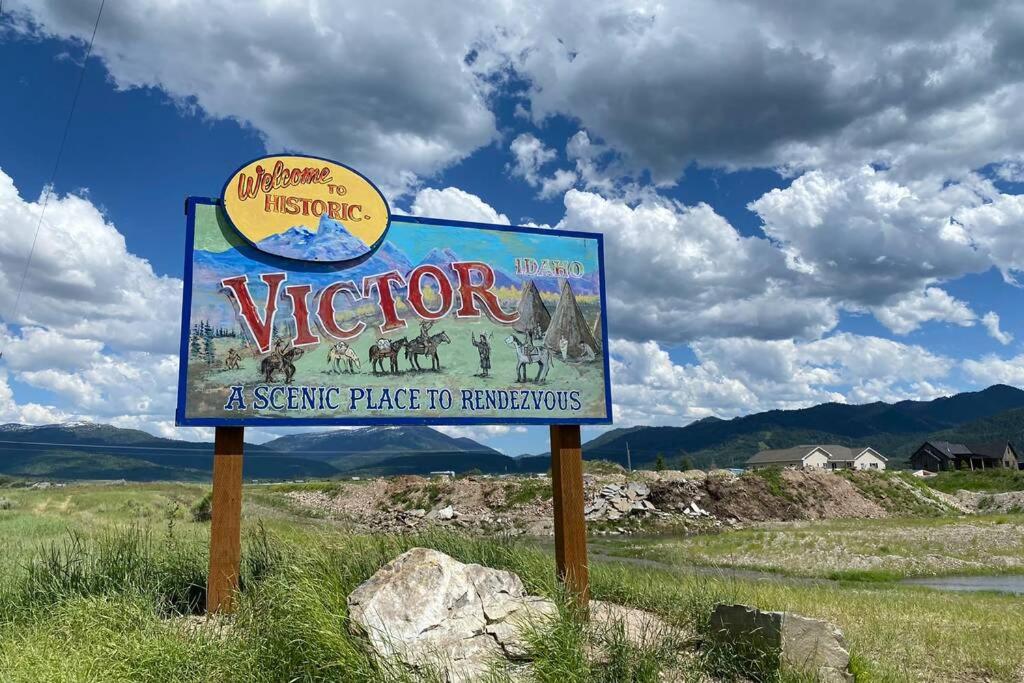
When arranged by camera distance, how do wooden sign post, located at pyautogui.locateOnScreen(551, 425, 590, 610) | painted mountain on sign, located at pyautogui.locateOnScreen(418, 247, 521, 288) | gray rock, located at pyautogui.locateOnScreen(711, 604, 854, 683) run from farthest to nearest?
painted mountain on sign, located at pyautogui.locateOnScreen(418, 247, 521, 288) < wooden sign post, located at pyautogui.locateOnScreen(551, 425, 590, 610) < gray rock, located at pyautogui.locateOnScreen(711, 604, 854, 683)

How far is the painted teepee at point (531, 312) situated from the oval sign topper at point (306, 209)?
237 centimetres

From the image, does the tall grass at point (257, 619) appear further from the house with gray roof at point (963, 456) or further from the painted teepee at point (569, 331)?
the house with gray roof at point (963, 456)

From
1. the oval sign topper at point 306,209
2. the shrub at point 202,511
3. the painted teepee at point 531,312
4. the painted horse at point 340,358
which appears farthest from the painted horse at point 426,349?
the shrub at point 202,511

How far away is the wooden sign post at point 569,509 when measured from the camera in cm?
933

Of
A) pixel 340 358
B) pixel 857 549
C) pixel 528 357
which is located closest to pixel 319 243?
pixel 340 358

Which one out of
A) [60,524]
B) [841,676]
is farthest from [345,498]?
[841,676]

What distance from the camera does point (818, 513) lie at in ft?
160

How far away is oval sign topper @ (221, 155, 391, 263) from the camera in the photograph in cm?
908

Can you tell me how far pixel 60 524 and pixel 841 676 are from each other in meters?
24.7

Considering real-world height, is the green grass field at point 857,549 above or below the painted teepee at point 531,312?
below

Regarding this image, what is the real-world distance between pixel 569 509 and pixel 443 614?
3.44 m

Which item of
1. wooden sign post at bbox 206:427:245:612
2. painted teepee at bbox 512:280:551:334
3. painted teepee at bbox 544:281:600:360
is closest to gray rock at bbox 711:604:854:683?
painted teepee at bbox 544:281:600:360

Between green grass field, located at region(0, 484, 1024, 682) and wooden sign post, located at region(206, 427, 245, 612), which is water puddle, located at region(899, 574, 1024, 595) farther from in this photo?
wooden sign post, located at region(206, 427, 245, 612)

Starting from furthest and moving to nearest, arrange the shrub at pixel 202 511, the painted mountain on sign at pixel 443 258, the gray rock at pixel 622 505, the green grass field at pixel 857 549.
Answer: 1. the gray rock at pixel 622 505
2. the shrub at pixel 202 511
3. the green grass field at pixel 857 549
4. the painted mountain on sign at pixel 443 258
